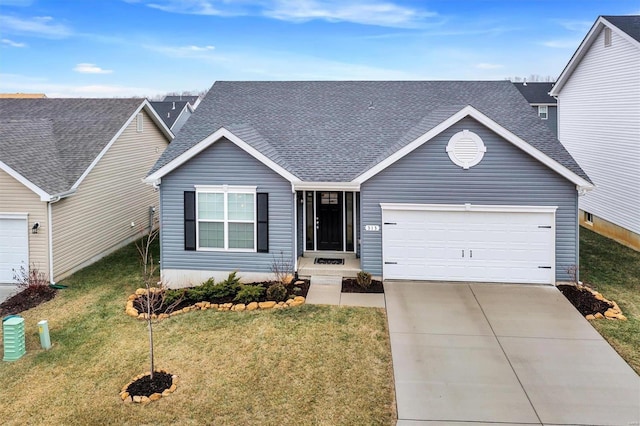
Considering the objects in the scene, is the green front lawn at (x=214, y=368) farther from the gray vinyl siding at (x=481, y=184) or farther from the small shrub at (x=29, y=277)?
the gray vinyl siding at (x=481, y=184)

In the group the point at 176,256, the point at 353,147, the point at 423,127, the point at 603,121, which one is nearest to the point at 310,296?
the point at 176,256

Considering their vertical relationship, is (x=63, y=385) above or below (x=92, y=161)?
below

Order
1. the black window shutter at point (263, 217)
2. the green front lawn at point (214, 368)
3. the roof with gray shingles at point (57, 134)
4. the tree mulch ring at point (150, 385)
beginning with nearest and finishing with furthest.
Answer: the green front lawn at point (214, 368) < the tree mulch ring at point (150, 385) < the black window shutter at point (263, 217) < the roof with gray shingles at point (57, 134)

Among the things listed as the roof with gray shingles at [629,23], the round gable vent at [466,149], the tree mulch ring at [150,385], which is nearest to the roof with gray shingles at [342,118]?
the round gable vent at [466,149]

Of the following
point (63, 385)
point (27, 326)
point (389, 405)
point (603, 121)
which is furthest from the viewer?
point (603, 121)

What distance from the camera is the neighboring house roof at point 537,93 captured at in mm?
39938

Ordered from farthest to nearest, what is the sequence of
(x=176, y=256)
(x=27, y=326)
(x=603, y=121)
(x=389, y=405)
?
(x=603, y=121), (x=176, y=256), (x=27, y=326), (x=389, y=405)

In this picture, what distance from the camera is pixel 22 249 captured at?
1345 centimetres

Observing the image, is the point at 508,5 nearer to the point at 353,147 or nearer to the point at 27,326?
the point at 353,147

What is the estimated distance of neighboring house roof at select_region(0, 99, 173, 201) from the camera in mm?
13633

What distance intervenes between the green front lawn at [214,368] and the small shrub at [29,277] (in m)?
1.38

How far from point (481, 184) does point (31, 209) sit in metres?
12.3

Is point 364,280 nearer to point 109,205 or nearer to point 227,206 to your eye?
point 227,206

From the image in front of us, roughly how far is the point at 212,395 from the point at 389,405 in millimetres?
2802
